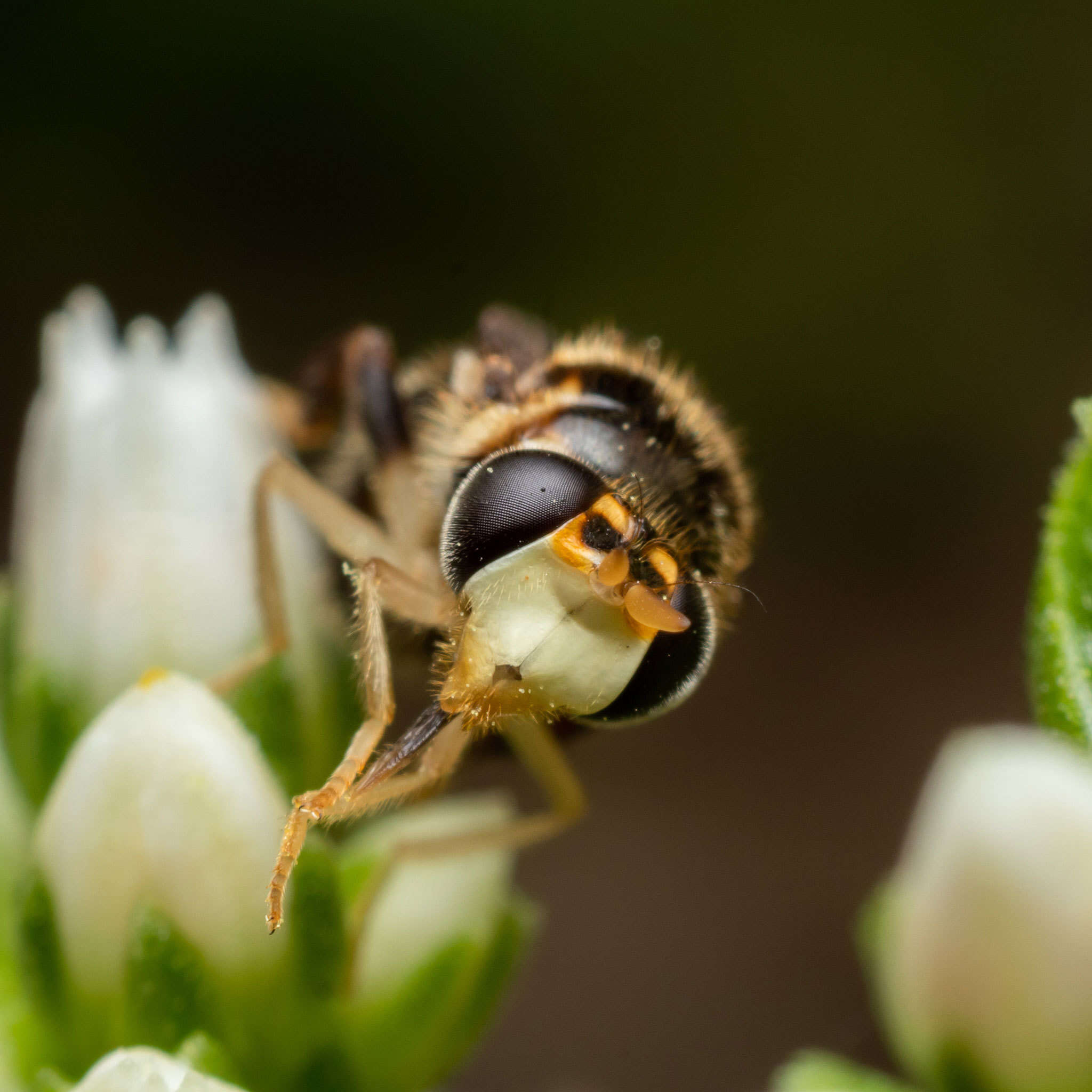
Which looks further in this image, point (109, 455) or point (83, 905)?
point (109, 455)

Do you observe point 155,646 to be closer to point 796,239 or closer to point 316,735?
point 316,735

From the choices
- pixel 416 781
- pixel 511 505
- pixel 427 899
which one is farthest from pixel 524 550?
pixel 427 899

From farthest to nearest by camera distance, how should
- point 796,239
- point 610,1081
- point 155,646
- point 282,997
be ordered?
point 796,239 → point 610,1081 → point 155,646 → point 282,997

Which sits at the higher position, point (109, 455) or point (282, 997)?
point (109, 455)

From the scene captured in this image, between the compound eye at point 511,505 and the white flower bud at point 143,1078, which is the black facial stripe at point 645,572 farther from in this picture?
the white flower bud at point 143,1078

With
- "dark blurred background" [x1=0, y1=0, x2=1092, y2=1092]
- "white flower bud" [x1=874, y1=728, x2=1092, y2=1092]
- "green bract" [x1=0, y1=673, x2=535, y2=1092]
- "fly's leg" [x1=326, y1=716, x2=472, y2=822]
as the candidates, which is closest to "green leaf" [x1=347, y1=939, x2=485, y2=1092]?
"green bract" [x1=0, y1=673, x2=535, y2=1092]

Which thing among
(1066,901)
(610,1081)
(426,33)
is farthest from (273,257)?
(1066,901)

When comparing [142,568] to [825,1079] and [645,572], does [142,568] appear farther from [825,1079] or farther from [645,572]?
[825,1079]

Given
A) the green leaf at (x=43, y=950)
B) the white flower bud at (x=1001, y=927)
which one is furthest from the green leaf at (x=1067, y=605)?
the green leaf at (x=43, y=950)
